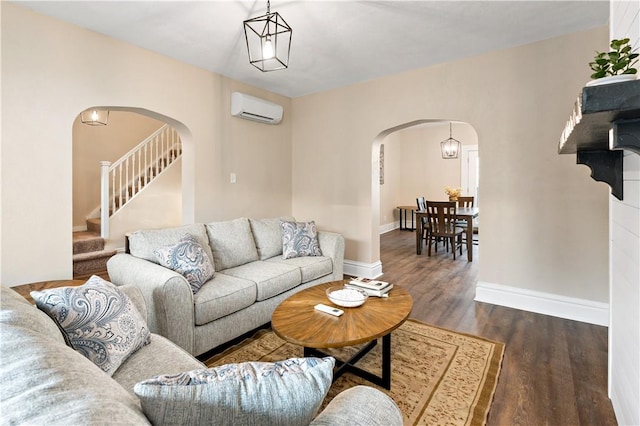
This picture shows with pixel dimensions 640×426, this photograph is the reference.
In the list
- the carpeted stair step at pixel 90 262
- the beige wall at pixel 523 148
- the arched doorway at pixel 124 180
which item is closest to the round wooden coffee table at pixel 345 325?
the beige wall at pixel 523 148

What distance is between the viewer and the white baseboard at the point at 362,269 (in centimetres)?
423

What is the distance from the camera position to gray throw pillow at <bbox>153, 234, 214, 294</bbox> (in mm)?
2332

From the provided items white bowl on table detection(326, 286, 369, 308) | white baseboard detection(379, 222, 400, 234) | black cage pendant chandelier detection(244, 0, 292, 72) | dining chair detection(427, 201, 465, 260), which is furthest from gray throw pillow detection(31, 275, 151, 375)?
white baseboard detection(379, 222, 400, 234)

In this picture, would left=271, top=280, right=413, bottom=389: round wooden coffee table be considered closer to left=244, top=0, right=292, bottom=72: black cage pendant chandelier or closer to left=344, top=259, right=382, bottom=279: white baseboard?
left=244, top=0, right=292, bottom=72: black cage pendant chandelier

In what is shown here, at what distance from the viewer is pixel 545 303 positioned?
3.05 m

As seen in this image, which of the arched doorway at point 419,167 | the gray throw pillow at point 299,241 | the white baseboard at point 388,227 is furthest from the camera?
the white baseboard at point 388,227

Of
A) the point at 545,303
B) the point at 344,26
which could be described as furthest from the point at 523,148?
the point at 344,26

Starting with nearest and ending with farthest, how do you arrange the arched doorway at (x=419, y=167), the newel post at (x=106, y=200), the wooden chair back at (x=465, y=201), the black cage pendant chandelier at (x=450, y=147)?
the newel post at (x=106, y=200)
the wooden chair back at (x=465, y=201)
the black cage pendant chandelier at (x=450, y=147)
the arched doorway at (x=419, y=167)

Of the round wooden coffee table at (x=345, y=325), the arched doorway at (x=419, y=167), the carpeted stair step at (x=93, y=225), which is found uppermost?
the arched doorway at (x=419, y=167)

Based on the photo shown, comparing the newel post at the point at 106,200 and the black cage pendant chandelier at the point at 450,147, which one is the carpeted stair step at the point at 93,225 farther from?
the black cage pendant chandelier at the point at 450,147

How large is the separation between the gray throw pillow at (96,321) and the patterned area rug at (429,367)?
3.04ft

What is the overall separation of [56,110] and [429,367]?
11.3 ft

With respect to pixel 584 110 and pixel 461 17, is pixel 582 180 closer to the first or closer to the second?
pixel 461 17

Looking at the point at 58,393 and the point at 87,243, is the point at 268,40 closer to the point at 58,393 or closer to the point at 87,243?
the point at 58,393
